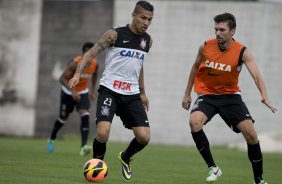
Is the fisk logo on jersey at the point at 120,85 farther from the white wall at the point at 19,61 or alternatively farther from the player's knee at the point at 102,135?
the white wall at the point at 19,61

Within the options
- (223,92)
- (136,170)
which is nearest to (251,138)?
(223,92)

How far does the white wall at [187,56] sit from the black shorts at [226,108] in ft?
50.6

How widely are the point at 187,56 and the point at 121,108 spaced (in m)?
15.9

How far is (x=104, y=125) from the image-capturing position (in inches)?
399

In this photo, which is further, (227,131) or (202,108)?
(227,131)

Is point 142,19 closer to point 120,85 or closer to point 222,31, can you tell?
point 120,85

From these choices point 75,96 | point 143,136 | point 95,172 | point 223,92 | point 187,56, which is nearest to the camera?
point 95,172

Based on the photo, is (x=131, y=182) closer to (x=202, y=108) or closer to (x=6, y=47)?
(x=202, y=108)

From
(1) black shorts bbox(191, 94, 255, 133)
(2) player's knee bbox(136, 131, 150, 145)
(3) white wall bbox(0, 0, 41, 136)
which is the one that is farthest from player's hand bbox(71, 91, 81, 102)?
(3) white wall bbox(0, 0, 41, 136)

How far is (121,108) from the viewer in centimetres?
1053

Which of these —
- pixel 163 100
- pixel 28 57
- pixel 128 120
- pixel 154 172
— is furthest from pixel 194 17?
pixel 128 120

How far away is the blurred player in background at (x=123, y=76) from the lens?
33.6 feet

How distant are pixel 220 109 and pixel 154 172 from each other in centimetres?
242

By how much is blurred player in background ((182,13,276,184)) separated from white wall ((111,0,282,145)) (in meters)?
15.4
